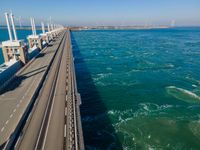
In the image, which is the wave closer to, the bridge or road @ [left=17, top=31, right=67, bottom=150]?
the bridge

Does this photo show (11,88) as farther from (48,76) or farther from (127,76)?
(127,76)

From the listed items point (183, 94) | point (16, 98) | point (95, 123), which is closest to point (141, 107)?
point (95, 123)

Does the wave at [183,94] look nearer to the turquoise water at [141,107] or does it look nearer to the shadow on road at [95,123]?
the turquoise water at [141,107]

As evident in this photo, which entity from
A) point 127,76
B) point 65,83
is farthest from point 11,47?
point 127,76

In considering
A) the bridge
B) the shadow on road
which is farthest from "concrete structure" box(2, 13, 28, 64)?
the shadow on road

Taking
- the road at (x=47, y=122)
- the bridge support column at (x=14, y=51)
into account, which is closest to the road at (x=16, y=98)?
the road at (x=47, y=122)
